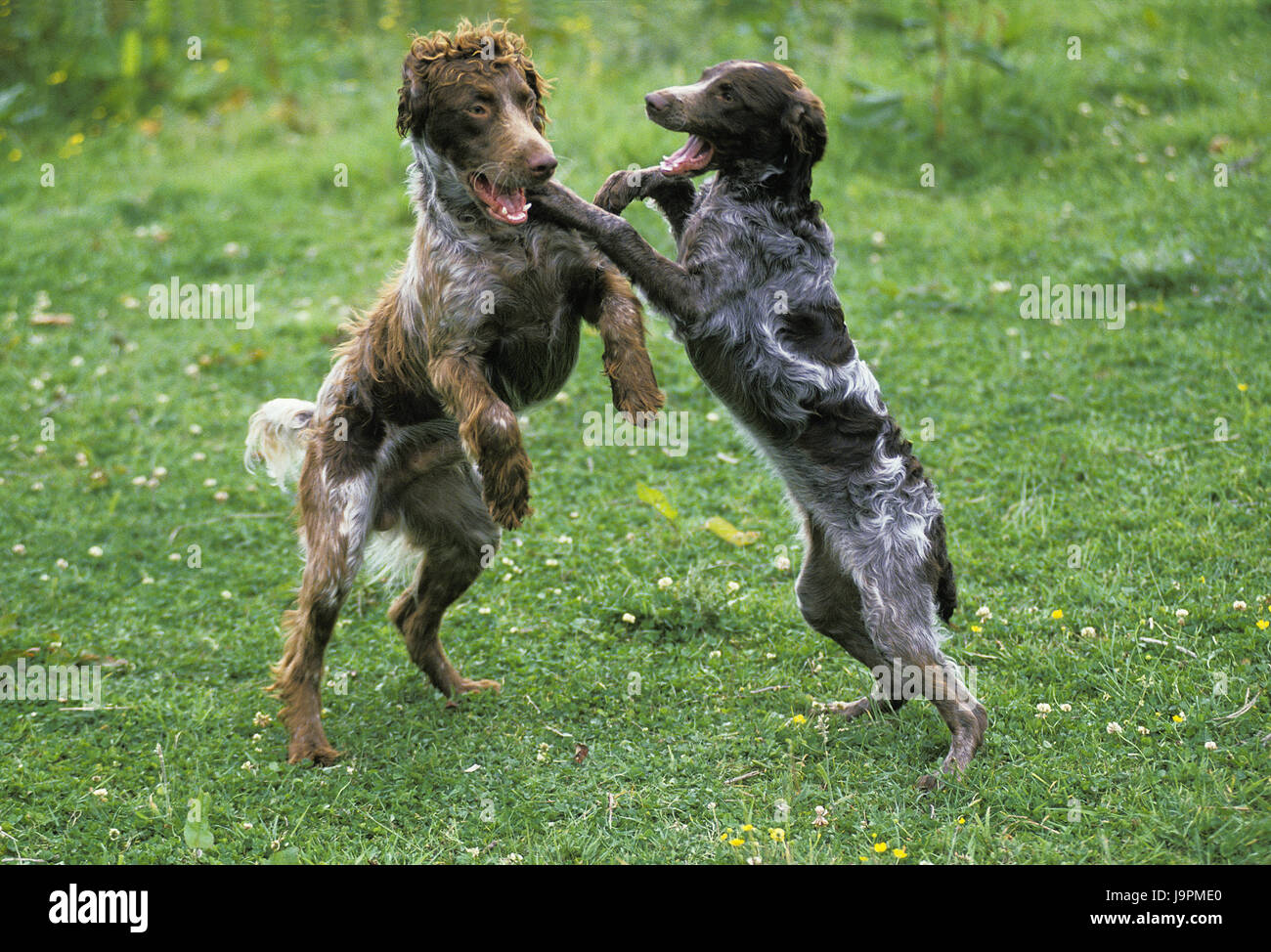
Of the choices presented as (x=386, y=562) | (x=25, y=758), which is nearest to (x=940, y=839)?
(x=386, y=562)

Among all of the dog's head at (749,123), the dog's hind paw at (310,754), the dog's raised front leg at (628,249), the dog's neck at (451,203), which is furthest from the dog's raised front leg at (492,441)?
the dog's hind paw at (310,754)

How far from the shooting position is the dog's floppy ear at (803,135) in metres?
4.52

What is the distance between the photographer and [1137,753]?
14.6 feet

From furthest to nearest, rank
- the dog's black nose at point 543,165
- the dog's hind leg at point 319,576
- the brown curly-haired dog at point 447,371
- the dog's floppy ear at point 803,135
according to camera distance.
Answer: the dog's hind leg at point 319,576 < the dog's floppy ear at point 803,135 < the brown curly-haired dog at point 447,371 < the dog's black nose at point 543,165

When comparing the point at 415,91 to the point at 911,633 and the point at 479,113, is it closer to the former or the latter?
the point at 479,113

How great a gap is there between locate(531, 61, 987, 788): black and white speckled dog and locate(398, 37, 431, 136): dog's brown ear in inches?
20.5

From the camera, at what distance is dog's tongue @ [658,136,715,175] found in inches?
182

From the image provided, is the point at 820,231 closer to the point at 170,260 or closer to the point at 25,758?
the point at 25,758

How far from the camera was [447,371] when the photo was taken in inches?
172

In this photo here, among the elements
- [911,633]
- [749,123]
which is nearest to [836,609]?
[911,633]

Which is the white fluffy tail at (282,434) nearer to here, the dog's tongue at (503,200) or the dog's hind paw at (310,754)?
the dog's hind paw at (310,754)

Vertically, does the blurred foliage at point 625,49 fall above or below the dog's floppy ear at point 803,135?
above

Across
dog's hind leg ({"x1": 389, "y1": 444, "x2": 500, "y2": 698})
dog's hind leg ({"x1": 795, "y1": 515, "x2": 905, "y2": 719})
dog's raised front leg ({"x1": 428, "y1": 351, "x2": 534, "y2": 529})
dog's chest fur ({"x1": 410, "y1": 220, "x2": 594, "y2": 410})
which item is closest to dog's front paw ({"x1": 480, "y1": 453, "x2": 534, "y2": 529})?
dog's raised front leg ({"x1": 428, "y1": 351, "x2": 534, "y2": 529})

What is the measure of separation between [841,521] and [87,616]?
3679 mm
